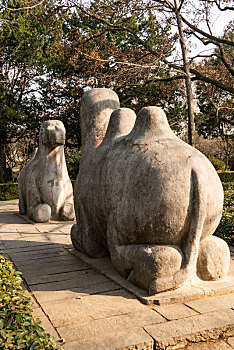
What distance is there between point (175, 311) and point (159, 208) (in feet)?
3.10

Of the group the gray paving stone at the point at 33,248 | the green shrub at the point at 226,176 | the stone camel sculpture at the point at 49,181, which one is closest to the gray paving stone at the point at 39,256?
the gray paving stone at the point at 33,248

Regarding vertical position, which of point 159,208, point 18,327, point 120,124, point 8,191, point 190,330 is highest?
point 120,124

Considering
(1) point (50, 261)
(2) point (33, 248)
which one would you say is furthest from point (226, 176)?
(1) point (50, 261)

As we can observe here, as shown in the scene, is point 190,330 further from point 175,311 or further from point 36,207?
point 36,207

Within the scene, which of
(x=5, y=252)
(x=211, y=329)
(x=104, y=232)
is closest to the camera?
(x=211, y=329)

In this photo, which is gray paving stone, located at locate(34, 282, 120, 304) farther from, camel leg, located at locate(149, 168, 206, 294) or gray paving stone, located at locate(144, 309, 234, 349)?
gray paving stone, located at locate(144, 309, 234, 349)

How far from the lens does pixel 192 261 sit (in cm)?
359

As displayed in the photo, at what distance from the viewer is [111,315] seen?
3.15m

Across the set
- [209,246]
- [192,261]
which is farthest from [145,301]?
[209,246]

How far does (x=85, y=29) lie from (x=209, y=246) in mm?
19066

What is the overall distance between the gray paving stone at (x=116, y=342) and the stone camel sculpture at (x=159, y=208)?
29.0 inches

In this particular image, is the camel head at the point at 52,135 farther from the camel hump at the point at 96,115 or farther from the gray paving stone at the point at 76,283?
the gray paving stone at the point at 76,283

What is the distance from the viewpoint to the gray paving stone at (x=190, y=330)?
9.04 feet

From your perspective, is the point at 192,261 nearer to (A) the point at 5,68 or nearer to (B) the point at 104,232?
Result: (B) the point at 104,232
